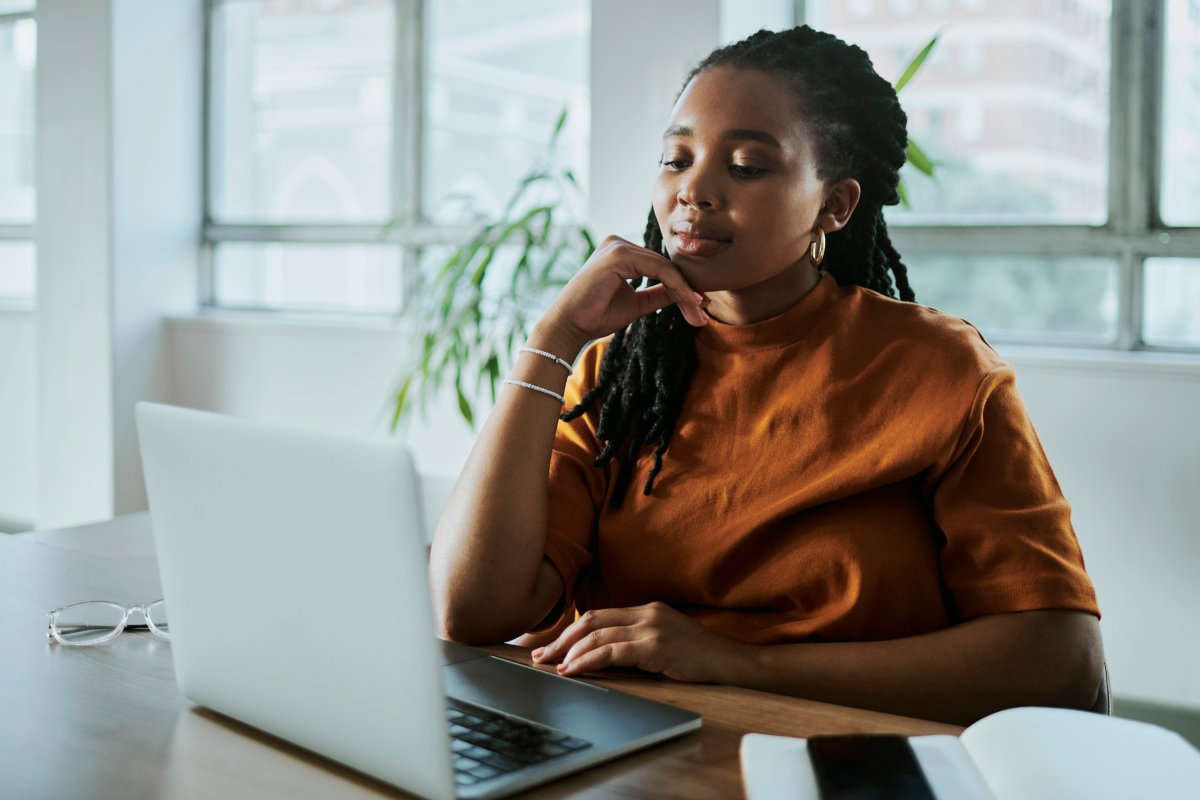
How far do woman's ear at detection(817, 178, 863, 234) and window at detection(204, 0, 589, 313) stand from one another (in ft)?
7.33

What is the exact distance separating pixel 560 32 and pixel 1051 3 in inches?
57.0

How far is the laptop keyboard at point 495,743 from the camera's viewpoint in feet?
2.69

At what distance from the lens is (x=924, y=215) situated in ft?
10.0

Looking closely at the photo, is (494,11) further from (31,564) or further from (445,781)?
(445,781)

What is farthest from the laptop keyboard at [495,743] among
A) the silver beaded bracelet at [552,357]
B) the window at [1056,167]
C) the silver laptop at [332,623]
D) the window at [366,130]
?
the window at [366,130]

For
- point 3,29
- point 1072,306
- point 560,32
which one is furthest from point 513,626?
point 3,29

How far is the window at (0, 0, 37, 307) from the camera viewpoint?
490cm

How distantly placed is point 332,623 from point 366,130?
3.51 m

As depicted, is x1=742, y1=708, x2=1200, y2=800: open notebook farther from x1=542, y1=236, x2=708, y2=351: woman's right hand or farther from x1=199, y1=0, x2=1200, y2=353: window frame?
x1=199, y1=0, x2=1200, y2=353: window frame

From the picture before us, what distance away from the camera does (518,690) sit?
100 cm

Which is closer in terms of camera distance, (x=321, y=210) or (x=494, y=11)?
(x=494, y=11)

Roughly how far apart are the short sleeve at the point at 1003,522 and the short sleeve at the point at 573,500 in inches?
15.1

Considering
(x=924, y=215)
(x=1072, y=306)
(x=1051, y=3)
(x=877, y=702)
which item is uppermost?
(x=1051, y=3)

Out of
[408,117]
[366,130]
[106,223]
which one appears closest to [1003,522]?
[408,117]
